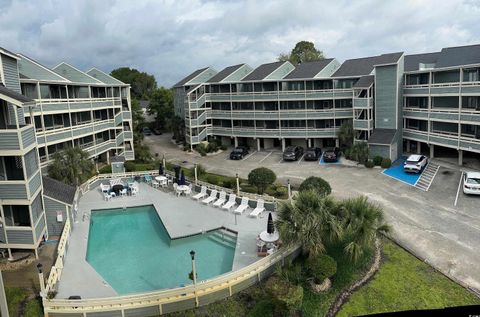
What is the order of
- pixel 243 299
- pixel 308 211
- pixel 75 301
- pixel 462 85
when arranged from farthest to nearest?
pixel 462 85 < pixel 308 211 < pixel 243 299 < pixel 75 301

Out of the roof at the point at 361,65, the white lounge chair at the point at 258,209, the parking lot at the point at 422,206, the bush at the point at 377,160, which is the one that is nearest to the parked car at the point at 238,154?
the parking lot at the point at 422,206

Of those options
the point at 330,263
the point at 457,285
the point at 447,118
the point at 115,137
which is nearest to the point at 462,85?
the point at 447,118

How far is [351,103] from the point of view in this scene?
48750mm

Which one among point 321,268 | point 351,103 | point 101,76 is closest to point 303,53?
point 351,103

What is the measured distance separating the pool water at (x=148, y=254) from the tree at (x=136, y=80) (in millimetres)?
88870

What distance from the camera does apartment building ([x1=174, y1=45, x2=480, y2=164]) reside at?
37694 millimetres

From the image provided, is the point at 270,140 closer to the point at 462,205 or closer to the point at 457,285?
the point at 462,205

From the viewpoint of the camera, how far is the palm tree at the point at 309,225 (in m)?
18.6

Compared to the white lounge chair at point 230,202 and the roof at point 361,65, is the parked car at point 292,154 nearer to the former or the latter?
the roof at point 361,65

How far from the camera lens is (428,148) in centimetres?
4388

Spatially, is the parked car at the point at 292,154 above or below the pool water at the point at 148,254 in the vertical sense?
above

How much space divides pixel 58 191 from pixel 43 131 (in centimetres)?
1070

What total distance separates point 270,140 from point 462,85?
25426 millimetres

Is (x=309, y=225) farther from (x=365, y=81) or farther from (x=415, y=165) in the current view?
(x=365, y=81)
